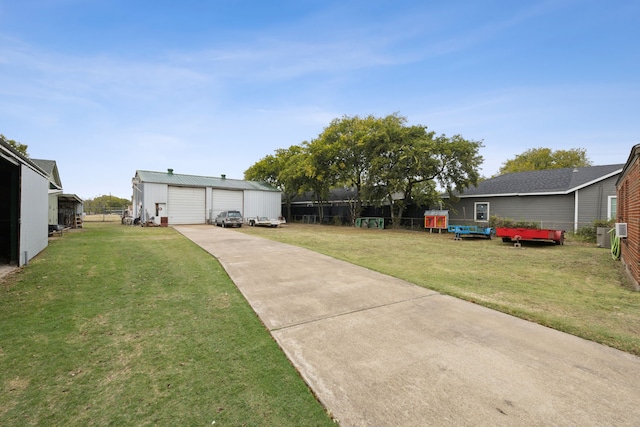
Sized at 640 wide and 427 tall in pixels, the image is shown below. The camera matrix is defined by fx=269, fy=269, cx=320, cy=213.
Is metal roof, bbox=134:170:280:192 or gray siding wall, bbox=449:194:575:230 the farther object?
metal roof, bbox=134:170:280:192

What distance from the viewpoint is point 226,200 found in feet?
95.1

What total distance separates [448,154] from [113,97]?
70.0 ft

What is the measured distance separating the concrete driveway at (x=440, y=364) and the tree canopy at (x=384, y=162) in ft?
55.4

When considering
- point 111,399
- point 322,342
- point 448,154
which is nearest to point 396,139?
point 448,154

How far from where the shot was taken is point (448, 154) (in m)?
19.6

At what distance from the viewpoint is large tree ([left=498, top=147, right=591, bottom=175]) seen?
39875 mm

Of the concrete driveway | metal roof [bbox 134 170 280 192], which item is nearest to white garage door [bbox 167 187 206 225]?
metal roof [bbox 134 170 280 192]

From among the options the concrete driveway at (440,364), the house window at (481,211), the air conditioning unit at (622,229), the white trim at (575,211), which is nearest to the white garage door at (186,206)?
the concrete driveway at (440,364)

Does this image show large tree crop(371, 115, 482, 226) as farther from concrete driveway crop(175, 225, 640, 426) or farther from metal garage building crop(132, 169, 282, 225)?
concrete driveway crop(175, 225, 640, 426)

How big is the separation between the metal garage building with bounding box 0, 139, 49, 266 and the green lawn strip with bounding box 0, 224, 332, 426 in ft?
9.00

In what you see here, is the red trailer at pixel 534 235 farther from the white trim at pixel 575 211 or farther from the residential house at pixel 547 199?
the white trim at pixel 575 211

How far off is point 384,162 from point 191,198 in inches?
746

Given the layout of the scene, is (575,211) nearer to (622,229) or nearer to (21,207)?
(622,229)

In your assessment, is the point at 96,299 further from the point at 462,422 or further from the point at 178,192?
the point at 178,192
